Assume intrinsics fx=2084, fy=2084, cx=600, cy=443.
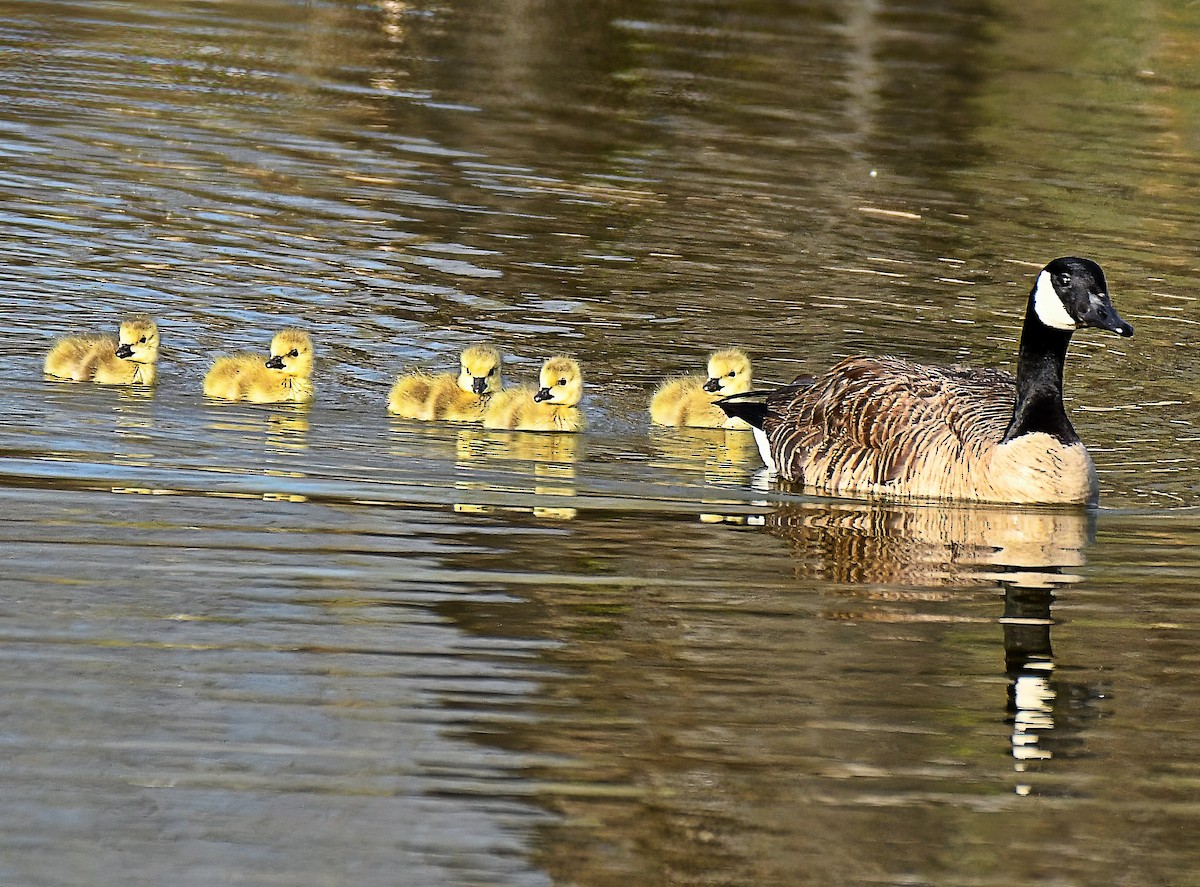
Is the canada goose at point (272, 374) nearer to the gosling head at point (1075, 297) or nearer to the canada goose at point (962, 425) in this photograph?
the canada goose at point (962, 425)

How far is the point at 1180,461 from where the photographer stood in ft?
32.9

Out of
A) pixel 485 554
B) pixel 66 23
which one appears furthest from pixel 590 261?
pixel 66 23

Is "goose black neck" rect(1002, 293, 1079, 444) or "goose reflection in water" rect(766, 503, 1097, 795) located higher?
"goose black neck" rect(1002, 293, 1079, 444)

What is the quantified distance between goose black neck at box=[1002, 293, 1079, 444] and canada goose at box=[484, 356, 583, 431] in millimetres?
2268

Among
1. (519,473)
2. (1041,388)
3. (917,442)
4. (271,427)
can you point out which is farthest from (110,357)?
(1041,388)

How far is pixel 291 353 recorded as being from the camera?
10.6 m

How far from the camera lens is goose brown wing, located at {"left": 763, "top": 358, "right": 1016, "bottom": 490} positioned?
9.27 metres

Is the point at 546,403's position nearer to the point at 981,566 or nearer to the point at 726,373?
the point at 726,373

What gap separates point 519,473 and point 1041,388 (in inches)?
92.5

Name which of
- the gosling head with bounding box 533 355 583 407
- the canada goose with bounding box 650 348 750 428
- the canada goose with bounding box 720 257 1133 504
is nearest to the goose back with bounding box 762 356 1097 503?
the canada goose with bounding box 720 257 1133 504

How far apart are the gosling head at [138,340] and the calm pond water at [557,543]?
25cm

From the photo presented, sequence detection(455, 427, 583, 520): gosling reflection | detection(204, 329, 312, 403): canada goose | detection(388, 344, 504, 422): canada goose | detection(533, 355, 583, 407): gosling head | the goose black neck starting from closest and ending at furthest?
1. detection(455, 427, 583, 520): gosling reflection
2. the goose black neck
3. detection(533, 355, 583, 407): gosling head
4. detection(388, 344, 504, 422): canada goose
5. detection(204, 329, 312, 403): canada goose

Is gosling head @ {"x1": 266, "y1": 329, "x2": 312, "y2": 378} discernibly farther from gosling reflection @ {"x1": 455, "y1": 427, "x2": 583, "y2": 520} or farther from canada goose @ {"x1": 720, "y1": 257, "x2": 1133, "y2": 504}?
canada goose @ {"x1": 720, "y1": 257, "x2": 1133, "y2": 504}

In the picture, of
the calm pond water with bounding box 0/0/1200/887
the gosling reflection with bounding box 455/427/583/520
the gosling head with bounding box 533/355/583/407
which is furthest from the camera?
the gosling head with bounding box 533/355/583/407
